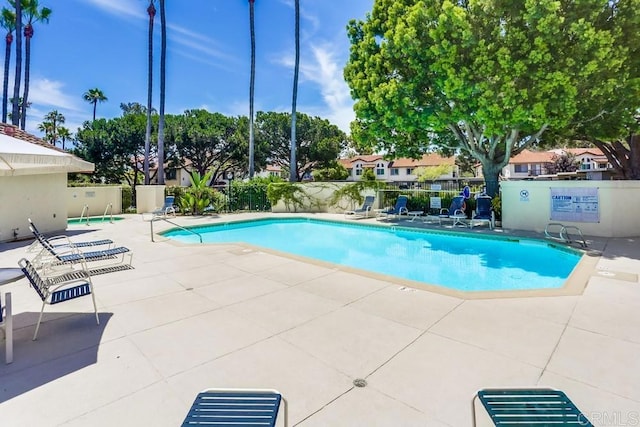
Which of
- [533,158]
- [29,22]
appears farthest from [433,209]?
[533,158]

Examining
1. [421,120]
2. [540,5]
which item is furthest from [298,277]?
[540,5]

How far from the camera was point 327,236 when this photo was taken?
13.9 meters

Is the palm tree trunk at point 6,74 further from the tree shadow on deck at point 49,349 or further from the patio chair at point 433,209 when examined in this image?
the patio chair at point 433,209

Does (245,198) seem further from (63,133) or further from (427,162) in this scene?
(63,133)

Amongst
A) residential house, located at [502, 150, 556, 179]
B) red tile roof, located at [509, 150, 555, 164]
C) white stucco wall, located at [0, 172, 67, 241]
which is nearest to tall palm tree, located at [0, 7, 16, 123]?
white stucco wall, located at [0, 172, 67, 241]

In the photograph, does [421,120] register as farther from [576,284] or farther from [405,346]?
[405,346]

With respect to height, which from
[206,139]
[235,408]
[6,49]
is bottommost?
[235,408]

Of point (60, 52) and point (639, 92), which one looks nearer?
point (639, 92)

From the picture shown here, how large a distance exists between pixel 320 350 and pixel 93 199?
19.7 m

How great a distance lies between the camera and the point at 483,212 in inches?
520

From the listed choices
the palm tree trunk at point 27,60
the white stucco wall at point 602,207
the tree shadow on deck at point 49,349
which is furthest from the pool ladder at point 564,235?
the palm tree trunk at point 27,60

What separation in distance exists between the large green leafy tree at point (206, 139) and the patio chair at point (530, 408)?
107ft

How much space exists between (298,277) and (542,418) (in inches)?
→ 190

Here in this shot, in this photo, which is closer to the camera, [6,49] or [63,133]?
[6,49]
